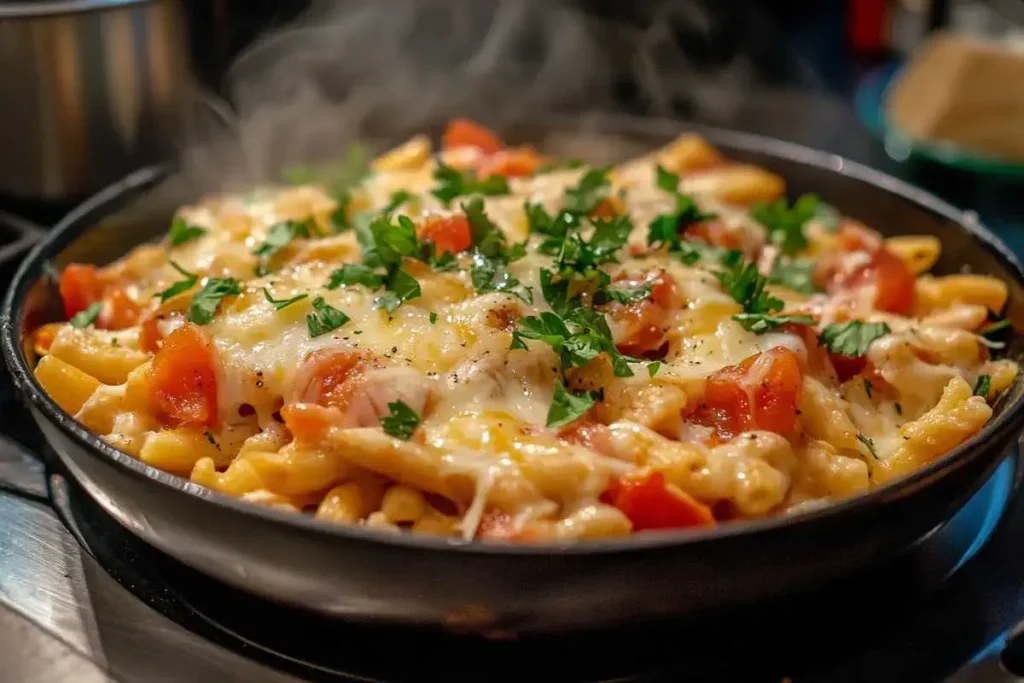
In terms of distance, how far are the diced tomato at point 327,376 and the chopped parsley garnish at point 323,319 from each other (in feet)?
0.28

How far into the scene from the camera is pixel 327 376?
1.73 metres

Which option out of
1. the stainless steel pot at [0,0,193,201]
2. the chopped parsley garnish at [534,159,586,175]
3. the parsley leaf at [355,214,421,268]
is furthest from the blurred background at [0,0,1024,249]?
the parsley leaf at [355,214,421,268]

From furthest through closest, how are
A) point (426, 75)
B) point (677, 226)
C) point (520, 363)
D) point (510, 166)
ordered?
point (426, 75) < point (510, 166) < point (677, 226) < point (520, 363)

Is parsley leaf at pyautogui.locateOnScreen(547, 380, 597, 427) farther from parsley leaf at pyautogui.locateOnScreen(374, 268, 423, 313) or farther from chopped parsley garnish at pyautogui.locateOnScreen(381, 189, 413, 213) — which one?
chopped parsley garnish at pyautogui.locateOnScreen(381, 189, 413, 213)

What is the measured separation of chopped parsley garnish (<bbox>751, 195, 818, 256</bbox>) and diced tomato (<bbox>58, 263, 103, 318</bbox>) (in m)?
1.57

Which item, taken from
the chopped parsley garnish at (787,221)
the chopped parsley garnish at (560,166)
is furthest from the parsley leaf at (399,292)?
the chopped parsley garnish at (787,221)

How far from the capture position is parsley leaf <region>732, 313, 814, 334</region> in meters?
1.92

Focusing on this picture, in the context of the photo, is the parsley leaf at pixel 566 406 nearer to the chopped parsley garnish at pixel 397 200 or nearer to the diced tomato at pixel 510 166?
the chopped parsley garnish at pixel 397 200

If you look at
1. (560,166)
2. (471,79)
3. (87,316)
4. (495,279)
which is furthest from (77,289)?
(471,79)

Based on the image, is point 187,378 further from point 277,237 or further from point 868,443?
point 868,443

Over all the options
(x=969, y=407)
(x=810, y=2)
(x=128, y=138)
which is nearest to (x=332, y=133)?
(x=128, y=138)

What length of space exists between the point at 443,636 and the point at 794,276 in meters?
1.24

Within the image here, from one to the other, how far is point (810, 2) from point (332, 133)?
11.5 feet

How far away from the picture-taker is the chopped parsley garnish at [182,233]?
236 cm
